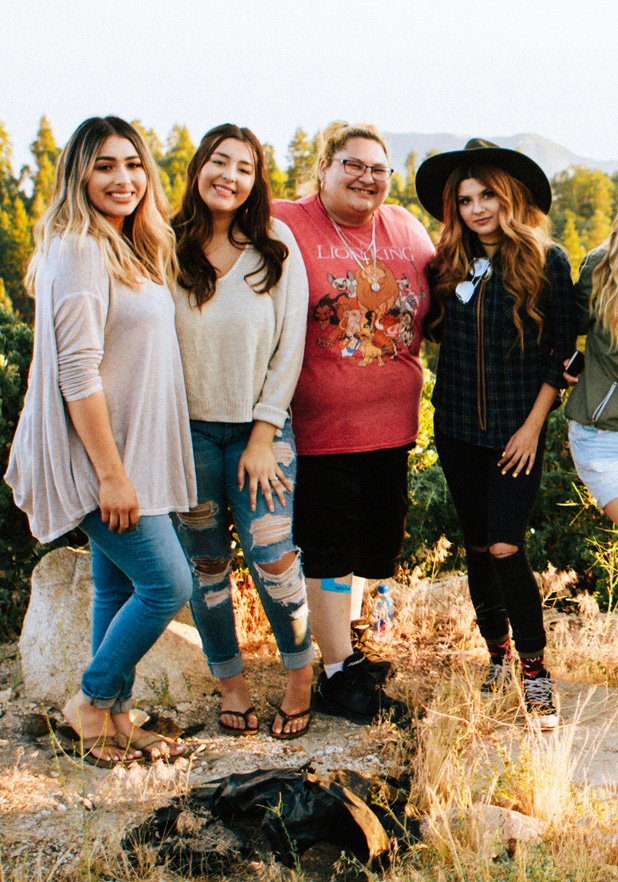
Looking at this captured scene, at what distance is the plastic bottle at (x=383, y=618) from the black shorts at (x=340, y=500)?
524mm

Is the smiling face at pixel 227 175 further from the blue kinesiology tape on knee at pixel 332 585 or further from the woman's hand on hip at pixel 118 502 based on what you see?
the blue kinesiology tape on knee at pixel 332 585

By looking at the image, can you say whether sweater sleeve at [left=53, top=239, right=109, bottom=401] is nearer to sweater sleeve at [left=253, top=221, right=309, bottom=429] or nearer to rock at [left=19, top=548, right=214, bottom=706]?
sweater sleeve at [left=253, top=221, right=309, bottom=429]

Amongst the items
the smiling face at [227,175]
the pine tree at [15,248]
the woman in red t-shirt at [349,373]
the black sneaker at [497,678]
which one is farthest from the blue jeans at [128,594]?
the pine tree at [15,248]

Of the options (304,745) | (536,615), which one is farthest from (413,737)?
(536,615)

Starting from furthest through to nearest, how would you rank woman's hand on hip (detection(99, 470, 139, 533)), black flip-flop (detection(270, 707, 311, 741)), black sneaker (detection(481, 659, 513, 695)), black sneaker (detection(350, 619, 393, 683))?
1. black sneaker (detection(350, 619, 393, 683))
2. black sneaker (detection(481, 659, 513, 695))
3. black flip-flop (detection(270, 707, 311, 741))
4. woman's hand on hip (detection(99, 470, 139, 533))

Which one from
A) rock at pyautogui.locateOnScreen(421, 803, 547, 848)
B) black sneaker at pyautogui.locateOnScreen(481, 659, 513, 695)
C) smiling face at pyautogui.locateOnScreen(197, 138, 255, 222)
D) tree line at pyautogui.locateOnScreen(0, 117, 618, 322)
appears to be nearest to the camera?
rock at pyautogui.locateOnScreen(421, 803, 547, 848)

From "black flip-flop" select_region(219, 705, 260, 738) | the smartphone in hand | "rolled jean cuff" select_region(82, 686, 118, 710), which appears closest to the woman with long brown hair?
"black flip-flop" select_region(219, 705, 260, 738)

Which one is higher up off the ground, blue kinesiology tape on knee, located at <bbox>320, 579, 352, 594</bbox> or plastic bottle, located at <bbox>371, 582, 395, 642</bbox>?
blue kinesiology tape on knee, located at <bbox>320, 579, 352, 594</bbox>

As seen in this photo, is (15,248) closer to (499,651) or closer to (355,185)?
(355,185)

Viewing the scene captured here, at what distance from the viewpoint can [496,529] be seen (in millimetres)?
3004

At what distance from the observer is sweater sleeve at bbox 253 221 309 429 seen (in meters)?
2.87

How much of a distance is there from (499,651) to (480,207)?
1908mm

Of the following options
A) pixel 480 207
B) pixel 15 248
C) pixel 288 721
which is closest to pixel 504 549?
pixel 288 721

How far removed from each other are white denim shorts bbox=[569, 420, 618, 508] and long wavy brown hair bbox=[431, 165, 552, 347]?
0.47 meters
